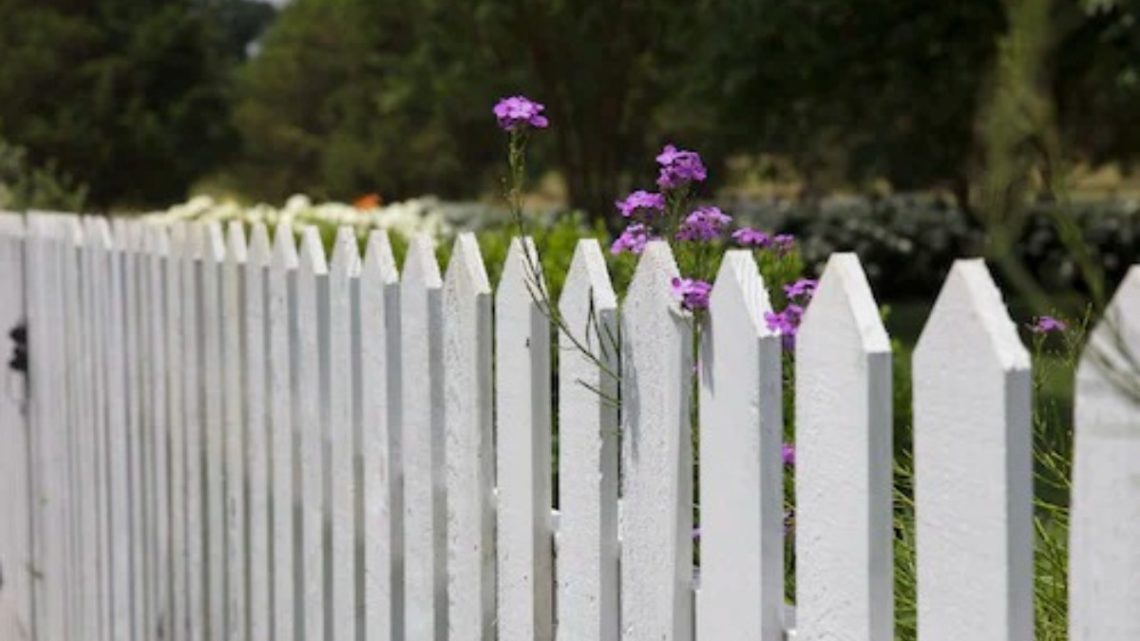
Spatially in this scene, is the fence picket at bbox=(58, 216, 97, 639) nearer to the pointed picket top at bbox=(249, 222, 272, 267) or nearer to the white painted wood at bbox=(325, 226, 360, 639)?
the pointed picket top at bbox=(249, 222, 272, 267)

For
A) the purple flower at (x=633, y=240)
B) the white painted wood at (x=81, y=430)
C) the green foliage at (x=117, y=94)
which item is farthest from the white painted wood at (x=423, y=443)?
the green foliage at (x=117, y=94)

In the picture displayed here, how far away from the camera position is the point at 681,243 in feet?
7.88

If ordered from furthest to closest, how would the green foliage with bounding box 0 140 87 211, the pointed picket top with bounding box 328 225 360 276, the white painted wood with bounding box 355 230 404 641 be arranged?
1. the green foliage with bounding box 0 140 87 211
2. the pointed picket top with bounding box 328 225 360 276
3. the white painted wood with bounding box 355 230 404 641

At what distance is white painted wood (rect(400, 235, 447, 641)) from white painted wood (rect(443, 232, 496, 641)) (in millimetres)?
42

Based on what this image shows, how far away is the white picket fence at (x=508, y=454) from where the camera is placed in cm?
150

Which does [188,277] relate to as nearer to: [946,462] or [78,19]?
[946,462]

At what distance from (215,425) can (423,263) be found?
1.13 m

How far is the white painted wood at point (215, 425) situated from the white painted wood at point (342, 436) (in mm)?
609

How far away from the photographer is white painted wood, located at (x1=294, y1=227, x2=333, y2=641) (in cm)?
304

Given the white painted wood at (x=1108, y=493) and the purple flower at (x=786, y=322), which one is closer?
the white painted wood at (x=1108, y=493)

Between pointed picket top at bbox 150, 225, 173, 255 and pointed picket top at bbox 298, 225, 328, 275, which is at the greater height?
pointed picket top at bbox 150, 225, 173, 255

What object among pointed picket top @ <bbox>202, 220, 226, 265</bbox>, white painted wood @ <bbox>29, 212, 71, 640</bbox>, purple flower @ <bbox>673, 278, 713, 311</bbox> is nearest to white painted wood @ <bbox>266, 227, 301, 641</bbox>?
pointed picket top @ <bbox>202, 220, 226, 265</bbox>

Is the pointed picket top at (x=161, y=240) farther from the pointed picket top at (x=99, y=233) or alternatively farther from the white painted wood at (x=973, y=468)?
the white painted wood at (x=973, y=468)

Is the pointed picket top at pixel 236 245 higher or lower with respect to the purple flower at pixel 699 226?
higher
